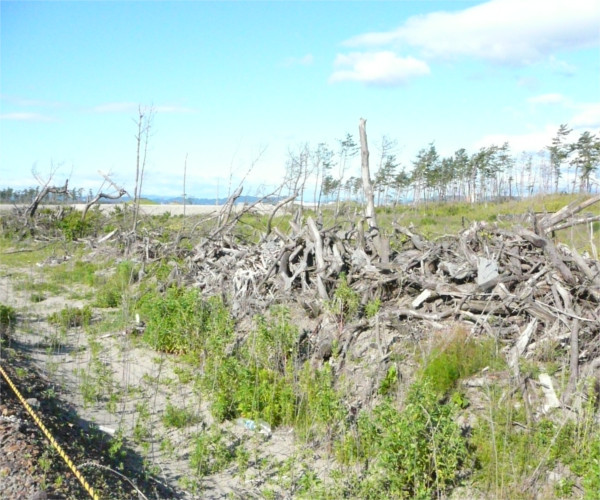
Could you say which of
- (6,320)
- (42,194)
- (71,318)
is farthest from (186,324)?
(42,194)

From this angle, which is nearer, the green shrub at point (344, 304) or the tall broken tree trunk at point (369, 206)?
the green shrub at point (344, 304)

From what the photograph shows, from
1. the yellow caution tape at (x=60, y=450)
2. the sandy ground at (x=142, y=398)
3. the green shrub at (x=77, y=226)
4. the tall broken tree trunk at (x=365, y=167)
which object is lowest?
the sandy ground at (x=142, y=398)

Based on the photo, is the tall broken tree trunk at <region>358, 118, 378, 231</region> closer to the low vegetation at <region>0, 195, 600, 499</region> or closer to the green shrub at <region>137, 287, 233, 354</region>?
the low vegetation at <region>0, 195, 600, 499</region>

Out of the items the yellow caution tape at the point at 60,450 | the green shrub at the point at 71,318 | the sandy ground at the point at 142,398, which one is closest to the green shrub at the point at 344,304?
the sandy ground at the point at 142,398

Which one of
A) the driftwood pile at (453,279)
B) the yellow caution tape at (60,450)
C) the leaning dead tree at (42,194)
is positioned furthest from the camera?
the leaning dead tree at (42,194)

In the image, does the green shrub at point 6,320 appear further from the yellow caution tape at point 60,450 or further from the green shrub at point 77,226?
the green shrub at point 77,226

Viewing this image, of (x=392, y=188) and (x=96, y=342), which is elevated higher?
(x=392, y=188)

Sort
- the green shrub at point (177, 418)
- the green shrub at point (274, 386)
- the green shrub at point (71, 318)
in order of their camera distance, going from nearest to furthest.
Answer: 1. the green shrub at point (274, 386)
2. the green shrub at point (177, 418)
3. the green shrub at point (71, 318)

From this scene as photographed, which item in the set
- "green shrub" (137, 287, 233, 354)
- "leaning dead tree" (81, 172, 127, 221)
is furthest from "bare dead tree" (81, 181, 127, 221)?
"green shrub" (137, 287, 233, 354)

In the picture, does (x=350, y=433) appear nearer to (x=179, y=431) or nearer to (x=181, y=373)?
(x=179, y=431)

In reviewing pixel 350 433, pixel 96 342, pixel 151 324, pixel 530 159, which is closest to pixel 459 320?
pixel 350 433

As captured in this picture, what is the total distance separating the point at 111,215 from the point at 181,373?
11.0 metres

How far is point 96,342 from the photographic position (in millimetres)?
7852

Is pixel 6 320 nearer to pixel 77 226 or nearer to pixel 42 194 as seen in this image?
pixel 77 226
